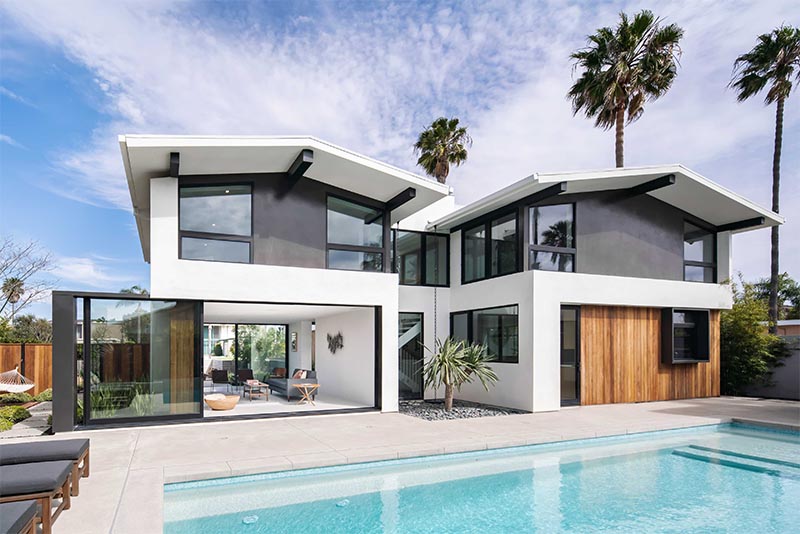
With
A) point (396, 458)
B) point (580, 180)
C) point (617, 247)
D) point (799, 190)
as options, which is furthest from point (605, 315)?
point (799, 190)

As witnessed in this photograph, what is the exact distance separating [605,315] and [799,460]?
496 cm

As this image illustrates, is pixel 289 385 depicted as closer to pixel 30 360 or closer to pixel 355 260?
pixel 355 260

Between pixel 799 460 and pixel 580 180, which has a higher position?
pixel 580 180

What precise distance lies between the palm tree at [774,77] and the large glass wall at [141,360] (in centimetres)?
1566

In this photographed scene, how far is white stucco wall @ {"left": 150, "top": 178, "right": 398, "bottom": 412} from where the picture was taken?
9.51 m

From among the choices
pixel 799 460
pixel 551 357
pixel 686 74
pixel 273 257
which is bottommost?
pixel 799 460

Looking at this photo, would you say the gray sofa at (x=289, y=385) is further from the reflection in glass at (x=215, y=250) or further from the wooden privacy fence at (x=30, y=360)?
the wooden privacy fence at (x=30, y=360)

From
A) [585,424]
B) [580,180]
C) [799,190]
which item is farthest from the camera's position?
[799,190]

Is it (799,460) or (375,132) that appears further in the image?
(375,132)

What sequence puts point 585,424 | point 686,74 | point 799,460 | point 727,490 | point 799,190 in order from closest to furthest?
point 727,490 < point 799,460 < point 585,424 < point 686,74 < point 799,190

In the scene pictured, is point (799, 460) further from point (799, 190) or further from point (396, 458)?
point (799, 190)

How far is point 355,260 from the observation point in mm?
11336

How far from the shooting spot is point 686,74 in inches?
650

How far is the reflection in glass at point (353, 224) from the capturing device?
11.3m
